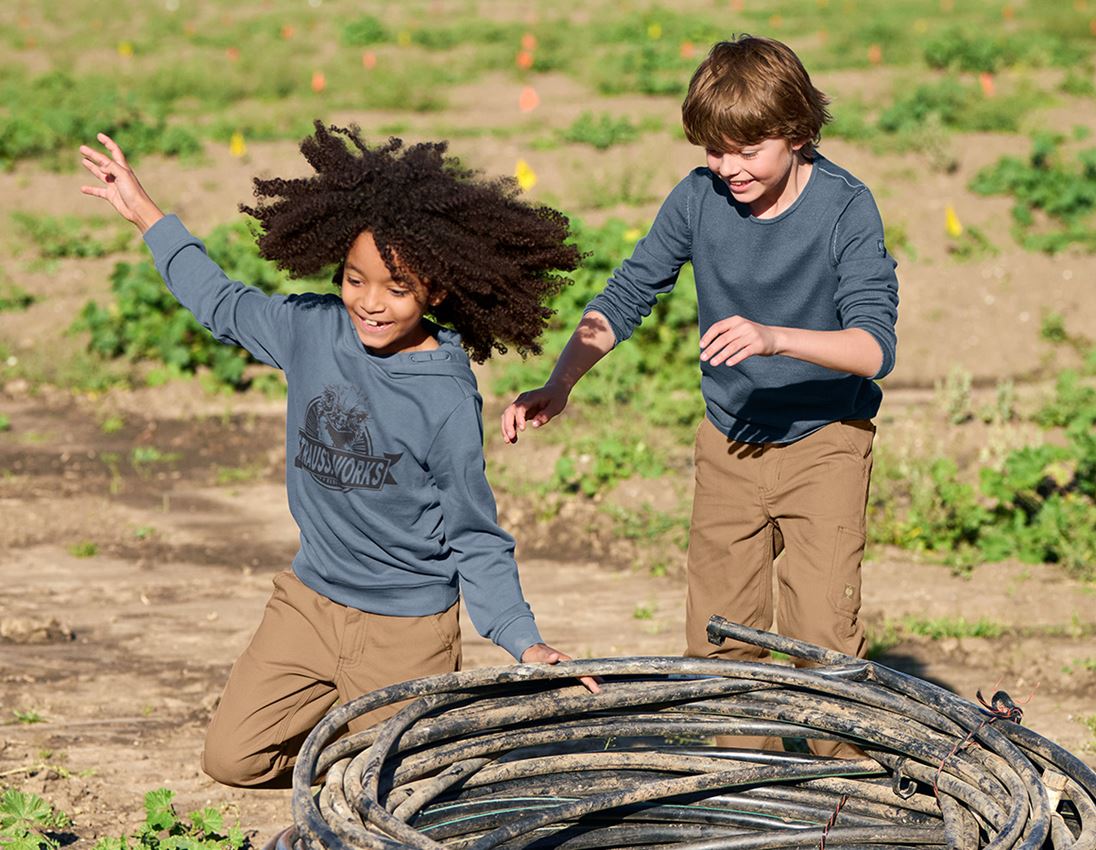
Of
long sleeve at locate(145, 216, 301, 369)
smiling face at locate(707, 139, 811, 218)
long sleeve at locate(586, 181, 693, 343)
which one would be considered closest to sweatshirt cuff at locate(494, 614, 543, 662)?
long sleeve at locate(145, 216, 301, 369)

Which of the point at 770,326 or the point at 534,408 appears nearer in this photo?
the point at 770,326

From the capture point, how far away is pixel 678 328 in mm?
8695

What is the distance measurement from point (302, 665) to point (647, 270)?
130 cm

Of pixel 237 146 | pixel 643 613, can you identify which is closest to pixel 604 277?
pixel 643 613

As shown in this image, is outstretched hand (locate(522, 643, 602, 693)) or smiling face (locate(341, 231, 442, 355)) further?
smiling face (locate(341, 231, 442, 355))

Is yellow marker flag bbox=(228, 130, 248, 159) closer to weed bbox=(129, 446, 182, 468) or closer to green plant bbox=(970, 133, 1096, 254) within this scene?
weed bbox=(129, 446, 182, 468)

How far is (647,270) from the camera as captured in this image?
402cm

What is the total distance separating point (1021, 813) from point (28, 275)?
876cm

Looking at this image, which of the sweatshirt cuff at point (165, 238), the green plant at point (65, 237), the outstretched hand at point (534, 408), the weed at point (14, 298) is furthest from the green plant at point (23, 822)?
the green plant at point (65, 237)

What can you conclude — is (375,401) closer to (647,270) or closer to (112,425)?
(647,270)

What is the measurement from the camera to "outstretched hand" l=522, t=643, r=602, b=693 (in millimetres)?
3248

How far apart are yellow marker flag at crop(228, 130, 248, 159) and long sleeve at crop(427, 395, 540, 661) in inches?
372

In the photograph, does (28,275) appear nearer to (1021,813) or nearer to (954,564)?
(954,564)

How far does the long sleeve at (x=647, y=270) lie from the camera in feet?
13.0
